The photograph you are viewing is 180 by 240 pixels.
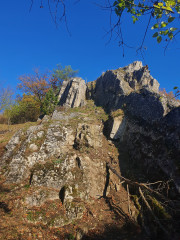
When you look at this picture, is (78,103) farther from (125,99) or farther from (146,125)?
(146,125)

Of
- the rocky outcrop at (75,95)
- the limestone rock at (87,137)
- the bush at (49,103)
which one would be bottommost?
the limestone rock at (87,137)

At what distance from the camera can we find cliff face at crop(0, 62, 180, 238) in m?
8.51

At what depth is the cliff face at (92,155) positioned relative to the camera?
8.51 meters

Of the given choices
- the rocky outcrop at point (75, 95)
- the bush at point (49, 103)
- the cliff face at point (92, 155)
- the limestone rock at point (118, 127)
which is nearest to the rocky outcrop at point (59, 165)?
the cliff face at point (92, 155)

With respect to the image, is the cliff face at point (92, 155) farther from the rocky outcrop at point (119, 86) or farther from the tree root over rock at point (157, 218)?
the rocky outcrop at point (119, 86)

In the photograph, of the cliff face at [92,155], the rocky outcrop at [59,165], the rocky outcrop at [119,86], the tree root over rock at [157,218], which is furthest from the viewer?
the rocky outcrop at [119,86]

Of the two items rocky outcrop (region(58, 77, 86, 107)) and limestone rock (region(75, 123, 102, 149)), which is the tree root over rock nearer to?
limestone rock (region(75, 123, 102, 149))

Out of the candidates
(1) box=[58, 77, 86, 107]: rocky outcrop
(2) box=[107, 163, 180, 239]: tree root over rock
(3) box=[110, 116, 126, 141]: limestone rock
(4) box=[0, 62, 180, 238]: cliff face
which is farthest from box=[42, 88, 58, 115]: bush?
(2) box=[107, 163, 180, 239]: tree root over rock

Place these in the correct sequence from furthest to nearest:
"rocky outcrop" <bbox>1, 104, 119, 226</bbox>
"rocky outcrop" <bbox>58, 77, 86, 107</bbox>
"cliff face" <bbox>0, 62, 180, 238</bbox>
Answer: "rocky outcrop" <bbox>58, 77, 86, 107</bbox> → "cliff face" <bbox>0, 62, 180, 238</bbox> → "rocky outcrop" <bbox>1, 104, 119, 226</bbox>

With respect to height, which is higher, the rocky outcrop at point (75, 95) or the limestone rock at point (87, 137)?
the rocky outcrop at point (75, 95)

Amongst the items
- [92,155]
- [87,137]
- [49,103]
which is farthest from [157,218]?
[49,103]

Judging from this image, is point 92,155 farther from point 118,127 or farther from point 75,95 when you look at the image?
point 75,95

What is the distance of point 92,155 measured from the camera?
12133 millimetres

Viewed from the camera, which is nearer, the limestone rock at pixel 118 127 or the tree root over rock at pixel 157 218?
the tree root over rock at pixel 157 218
